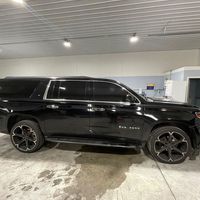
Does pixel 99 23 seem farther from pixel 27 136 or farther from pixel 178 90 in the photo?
pixel 178 90

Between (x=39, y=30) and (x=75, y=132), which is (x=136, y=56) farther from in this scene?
(x=75, y=132)

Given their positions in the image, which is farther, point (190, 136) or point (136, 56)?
point (136, 56)

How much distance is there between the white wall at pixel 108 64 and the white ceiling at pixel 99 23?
2.12 ft

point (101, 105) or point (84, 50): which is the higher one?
point (84, 50)

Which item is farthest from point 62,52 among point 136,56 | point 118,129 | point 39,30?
point 118,129

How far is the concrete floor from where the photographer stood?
72.8 inches

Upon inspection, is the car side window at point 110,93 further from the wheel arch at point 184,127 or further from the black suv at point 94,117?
the wheel arch at point 184,127

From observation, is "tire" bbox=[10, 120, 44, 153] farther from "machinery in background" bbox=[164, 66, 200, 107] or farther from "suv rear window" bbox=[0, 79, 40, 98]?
"machinery in background" bbox=[164, 66, 200, 107]

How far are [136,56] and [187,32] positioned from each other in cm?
302

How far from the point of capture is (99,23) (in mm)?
4516

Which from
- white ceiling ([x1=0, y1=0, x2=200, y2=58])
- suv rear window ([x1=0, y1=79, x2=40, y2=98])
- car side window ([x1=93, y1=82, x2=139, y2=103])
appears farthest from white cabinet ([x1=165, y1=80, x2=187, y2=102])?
suv rear window ([x1=0, y1=79, x2=40, y2=98])

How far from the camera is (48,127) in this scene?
2863 mm

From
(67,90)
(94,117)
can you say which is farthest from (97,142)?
(67,90)

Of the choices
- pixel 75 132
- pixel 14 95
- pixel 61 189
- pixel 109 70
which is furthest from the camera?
pixel 109 70
